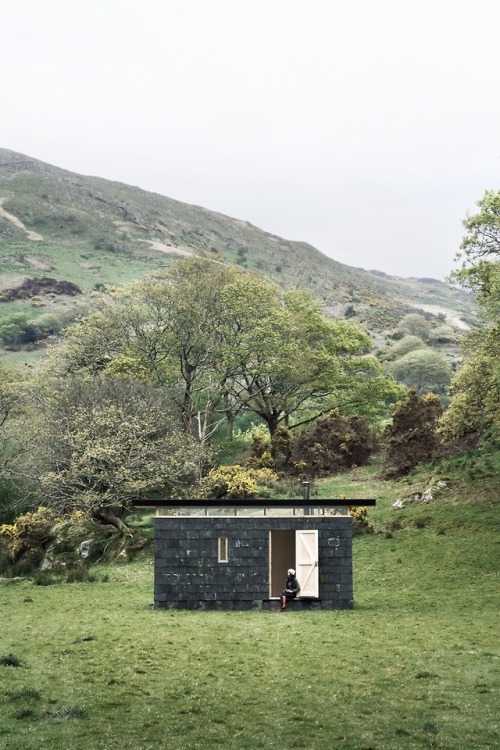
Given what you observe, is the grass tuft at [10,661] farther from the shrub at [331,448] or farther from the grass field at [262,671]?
the shrub at [331,448]

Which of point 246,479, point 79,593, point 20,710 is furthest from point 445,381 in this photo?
point 20,710

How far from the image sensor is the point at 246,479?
43812 millimetres

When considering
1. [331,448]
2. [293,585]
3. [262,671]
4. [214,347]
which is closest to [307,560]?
[293,585]

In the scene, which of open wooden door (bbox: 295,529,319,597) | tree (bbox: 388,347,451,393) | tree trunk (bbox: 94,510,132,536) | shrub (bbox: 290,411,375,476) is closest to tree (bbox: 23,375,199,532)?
tree trunk (bbox: 94,510,132,536)

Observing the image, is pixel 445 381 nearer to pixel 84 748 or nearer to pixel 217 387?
pixel 217 387

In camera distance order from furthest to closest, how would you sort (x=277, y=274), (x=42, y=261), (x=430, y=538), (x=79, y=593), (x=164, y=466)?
(x=277, y=274) → (x=42, y=261) → (x=164, y=466) → (x=430, y=538) → (x=79, y=593)

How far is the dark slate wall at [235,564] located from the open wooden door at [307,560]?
0.23 metres

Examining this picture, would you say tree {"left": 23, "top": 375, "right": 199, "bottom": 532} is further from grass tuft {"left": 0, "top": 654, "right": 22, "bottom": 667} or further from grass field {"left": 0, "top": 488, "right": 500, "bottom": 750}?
grass tuft {"left": 0, "top": 654, "right": 22, "bottom": 667}

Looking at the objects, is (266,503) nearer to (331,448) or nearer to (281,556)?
(281,556)

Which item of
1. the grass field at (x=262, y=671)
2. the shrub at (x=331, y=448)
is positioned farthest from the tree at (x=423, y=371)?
the grass field at (x=262, y=671)

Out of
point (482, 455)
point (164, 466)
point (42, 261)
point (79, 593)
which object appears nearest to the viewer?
point (79, 593)

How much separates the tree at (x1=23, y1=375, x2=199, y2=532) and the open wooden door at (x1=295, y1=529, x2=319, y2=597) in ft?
50.2

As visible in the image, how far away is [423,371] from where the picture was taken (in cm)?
9894

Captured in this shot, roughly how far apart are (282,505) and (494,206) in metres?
17.6
